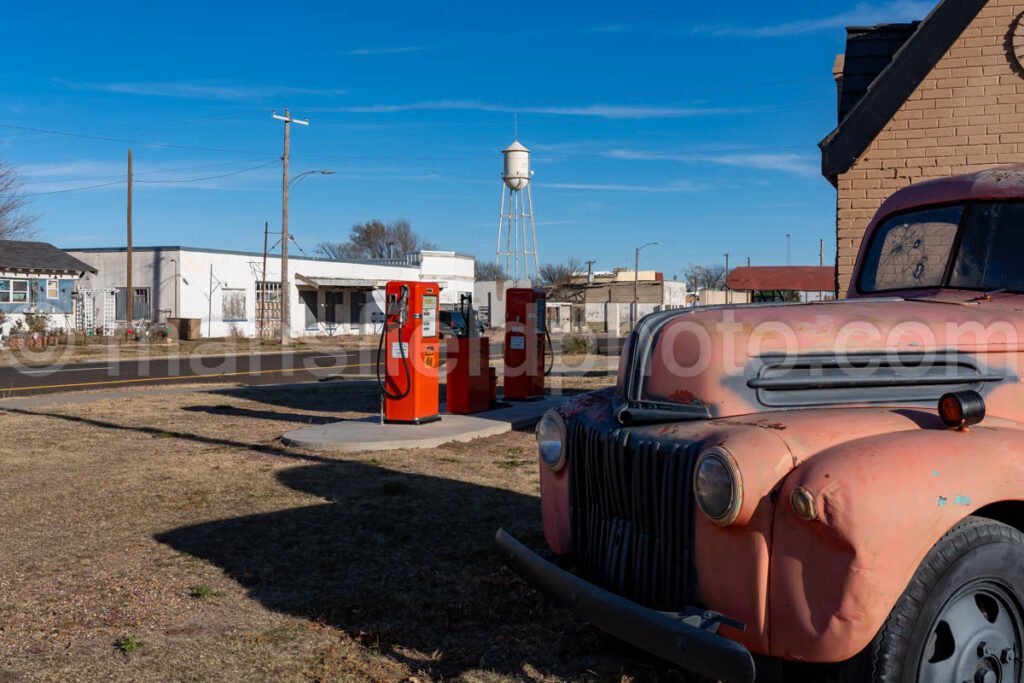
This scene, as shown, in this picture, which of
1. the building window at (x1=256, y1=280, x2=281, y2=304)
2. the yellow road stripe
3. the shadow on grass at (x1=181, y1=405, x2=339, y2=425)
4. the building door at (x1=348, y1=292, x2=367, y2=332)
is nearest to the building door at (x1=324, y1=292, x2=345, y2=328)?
the building door at (x1=348, y1=292, x2=367, y2=332)

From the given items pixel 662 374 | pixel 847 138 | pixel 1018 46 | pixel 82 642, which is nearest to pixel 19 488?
pixel 82 642

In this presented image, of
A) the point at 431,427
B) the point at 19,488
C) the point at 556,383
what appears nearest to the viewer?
the point at 19,488

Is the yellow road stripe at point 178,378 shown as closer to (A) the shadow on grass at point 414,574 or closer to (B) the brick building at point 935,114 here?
(A) the shadow on grass at point 414,574

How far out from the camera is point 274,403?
1546cm

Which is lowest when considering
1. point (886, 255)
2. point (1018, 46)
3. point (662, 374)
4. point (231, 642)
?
point (231, 642)

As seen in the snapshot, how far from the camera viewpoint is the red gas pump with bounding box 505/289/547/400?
1470 cm

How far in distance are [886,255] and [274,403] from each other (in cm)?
1219

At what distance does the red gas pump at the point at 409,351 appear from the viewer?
38.4ft

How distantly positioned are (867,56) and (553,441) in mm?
8319

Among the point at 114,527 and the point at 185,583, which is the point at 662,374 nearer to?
the point at 185,583

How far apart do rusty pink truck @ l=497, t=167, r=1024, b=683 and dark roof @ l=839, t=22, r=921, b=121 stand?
6.90 m

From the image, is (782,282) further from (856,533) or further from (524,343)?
(856,533)

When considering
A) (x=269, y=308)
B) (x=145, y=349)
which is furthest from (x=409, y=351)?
(x=269, y=308)

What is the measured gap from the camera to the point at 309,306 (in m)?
44.1
